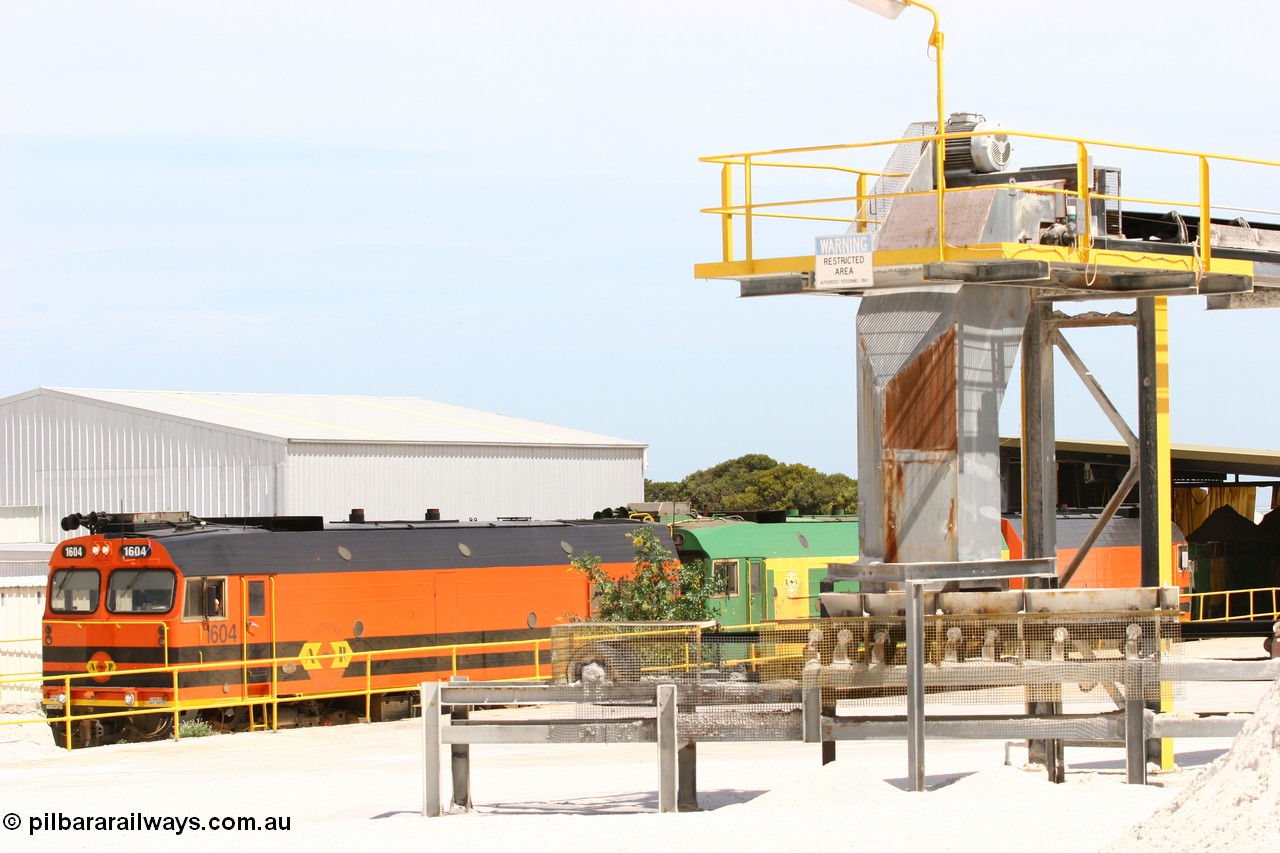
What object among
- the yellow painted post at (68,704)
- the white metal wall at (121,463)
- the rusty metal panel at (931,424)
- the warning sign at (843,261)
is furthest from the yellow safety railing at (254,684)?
the white metal wall at (121,463)

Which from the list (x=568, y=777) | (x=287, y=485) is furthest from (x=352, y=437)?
(x=568, y=777)

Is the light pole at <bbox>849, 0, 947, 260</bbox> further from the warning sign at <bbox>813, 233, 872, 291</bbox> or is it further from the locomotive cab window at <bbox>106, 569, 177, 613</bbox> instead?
the locomotive cab window at <bbox>106, 569, 177, 613</bbox>

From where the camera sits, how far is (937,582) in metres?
11.8

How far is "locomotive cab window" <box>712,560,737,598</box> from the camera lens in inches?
1003

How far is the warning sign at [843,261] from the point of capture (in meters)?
11.8

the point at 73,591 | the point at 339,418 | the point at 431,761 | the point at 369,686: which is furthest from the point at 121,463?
the point at 431,761

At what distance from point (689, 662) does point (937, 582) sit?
2212 mm

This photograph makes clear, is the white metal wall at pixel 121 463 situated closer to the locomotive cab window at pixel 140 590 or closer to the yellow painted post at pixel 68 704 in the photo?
the locomotive cab window at pixel 140 590

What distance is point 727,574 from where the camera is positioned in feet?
84.5

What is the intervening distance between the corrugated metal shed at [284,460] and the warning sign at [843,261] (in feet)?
81.2

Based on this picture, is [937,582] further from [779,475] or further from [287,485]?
[779,475]

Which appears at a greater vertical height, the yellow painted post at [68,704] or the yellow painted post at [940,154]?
the yellow painted post at [940,154]

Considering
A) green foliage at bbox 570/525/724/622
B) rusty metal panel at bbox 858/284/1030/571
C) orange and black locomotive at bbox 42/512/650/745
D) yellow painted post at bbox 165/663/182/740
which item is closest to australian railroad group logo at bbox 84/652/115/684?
orange and black locomotive at bbox 42/512/650/745

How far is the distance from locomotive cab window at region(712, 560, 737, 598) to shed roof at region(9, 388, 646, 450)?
42.3 feet
